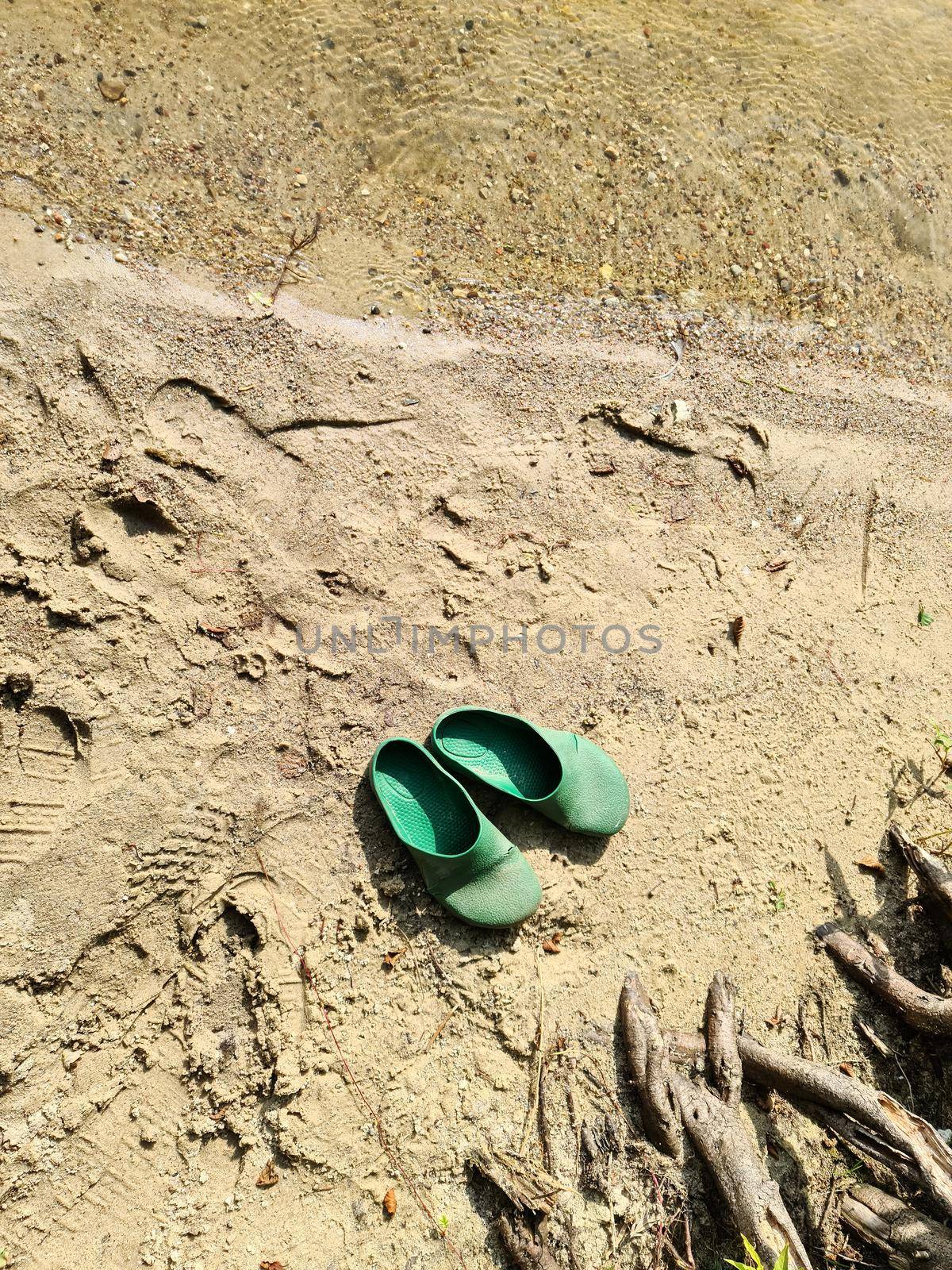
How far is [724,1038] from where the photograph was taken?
284cm

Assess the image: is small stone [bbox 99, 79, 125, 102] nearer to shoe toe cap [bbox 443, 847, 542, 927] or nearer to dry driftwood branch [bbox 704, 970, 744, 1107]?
shoe toe cap [bbox 443, 847, 542, 927]

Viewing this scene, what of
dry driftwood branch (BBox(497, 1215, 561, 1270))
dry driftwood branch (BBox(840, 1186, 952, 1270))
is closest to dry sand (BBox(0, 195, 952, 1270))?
dry driftwood branch (BBox(497, 1215, 561, 1270))

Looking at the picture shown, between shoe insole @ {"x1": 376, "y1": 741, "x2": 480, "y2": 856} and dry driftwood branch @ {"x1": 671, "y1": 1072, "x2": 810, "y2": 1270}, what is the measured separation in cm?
110

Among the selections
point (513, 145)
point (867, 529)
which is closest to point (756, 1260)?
point (867, 529)

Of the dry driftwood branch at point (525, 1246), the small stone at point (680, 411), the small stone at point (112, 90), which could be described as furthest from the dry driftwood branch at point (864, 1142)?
the small stone at point (112, 90)

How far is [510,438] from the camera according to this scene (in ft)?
10.9

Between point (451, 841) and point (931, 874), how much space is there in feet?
5.96

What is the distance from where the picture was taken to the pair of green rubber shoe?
2.83m

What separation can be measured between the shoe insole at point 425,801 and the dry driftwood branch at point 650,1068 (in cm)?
81

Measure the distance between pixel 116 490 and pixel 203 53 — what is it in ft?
6.79

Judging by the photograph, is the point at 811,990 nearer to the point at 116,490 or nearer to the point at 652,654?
the point at 652,654

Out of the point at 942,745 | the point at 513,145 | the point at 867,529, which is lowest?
the point at 942,745

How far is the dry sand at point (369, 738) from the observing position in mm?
2596

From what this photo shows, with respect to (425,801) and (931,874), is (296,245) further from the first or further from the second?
(931,874)
